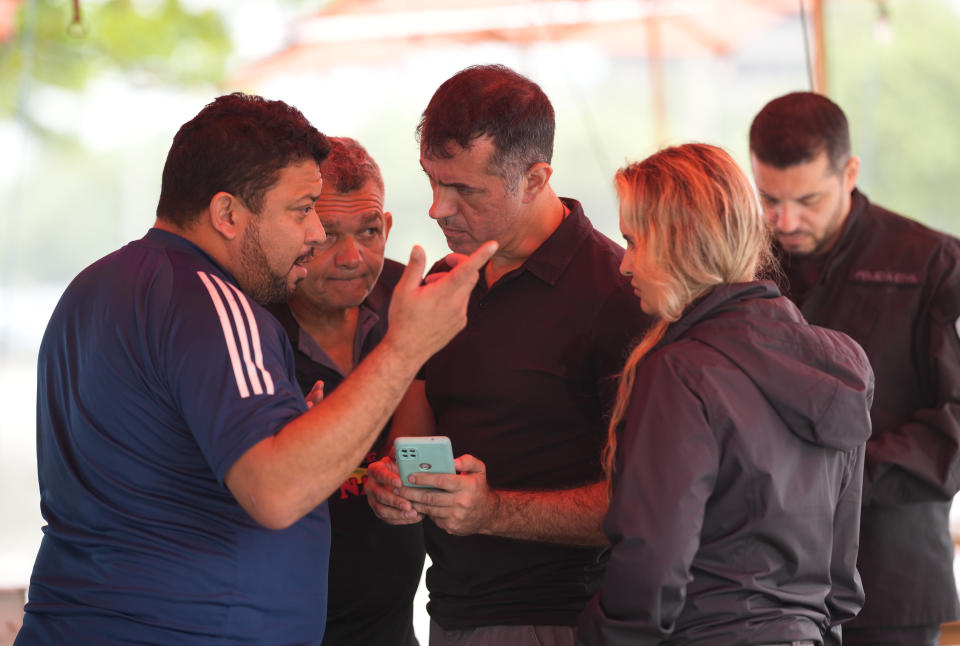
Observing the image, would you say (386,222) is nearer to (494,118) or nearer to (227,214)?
(494,118)

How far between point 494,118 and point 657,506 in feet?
2.96

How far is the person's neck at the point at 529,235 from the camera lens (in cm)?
220

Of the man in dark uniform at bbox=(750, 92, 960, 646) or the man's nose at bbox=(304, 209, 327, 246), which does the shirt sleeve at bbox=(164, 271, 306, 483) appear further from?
the man in dark uniform at bbox=(750, 92, 960, 646)

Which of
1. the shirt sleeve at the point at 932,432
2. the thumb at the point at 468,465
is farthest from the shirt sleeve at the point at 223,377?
the shirt sleeve at the point at 932,432

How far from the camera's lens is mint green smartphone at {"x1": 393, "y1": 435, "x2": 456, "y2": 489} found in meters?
1.90

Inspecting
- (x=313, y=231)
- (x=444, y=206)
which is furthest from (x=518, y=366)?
(x=313, y=231)

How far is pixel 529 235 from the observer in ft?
7.25

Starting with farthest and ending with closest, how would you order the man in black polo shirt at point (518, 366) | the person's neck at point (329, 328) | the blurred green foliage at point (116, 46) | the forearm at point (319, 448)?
the blurred green foliage at point (116, 46) < the person's neck at point (329, 328) < the man in black polo shirt at point (518, 366) < the forearm at point (319, 448)

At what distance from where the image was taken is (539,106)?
2.17 meters

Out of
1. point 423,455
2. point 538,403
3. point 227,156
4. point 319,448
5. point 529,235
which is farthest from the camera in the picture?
point 529,235

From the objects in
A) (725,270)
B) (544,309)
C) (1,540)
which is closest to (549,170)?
(544,309)

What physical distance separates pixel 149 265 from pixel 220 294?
0.15 metres

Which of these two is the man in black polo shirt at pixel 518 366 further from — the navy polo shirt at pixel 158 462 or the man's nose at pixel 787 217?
the man's nose at pixel 787 217

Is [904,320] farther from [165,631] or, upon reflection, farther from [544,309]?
[165,631]
